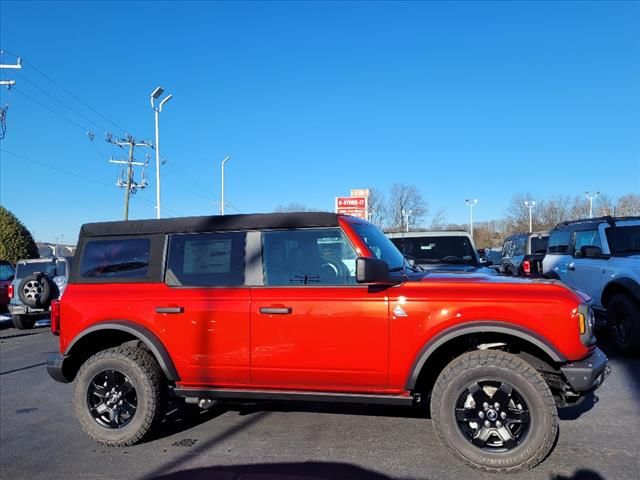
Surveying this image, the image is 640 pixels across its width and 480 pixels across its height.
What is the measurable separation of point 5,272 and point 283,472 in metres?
14.4

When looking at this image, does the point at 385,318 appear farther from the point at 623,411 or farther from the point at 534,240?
the point at 534,240

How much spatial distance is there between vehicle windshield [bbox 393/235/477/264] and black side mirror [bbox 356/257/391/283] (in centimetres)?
562

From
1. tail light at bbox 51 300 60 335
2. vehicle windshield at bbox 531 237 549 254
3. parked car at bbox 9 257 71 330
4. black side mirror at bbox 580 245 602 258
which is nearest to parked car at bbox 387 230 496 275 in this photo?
black side mirror at bbox 580 245 602 258

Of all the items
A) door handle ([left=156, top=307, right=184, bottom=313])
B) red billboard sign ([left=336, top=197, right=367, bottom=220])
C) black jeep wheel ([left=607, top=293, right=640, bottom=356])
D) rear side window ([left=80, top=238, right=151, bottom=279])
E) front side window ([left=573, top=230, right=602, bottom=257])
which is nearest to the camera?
door handle ([left=156, top=307, right=184, bottom=313])

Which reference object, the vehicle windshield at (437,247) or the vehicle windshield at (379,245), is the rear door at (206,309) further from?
the vehicle windshield at (437,247)

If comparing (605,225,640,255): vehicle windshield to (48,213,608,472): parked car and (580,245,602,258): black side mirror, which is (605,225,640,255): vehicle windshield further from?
(48,213,608,472): parked car

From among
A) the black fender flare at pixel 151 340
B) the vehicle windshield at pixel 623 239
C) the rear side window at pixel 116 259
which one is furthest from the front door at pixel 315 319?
the vehicle windshield at pixel 623 239

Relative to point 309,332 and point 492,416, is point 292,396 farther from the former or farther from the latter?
point 492,416

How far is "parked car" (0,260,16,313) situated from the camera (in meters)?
14.5

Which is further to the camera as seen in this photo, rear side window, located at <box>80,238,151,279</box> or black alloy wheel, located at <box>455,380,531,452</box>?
rear side window, located at <box>80,238,151,279</box>

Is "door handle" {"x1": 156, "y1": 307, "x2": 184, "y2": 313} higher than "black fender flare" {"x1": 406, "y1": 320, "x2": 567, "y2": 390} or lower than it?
higher

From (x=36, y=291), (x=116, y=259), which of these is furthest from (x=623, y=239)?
(x=36, y=291)

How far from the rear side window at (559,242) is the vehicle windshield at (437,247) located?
6.27 feet

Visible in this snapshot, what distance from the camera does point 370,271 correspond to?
3.62 meters
